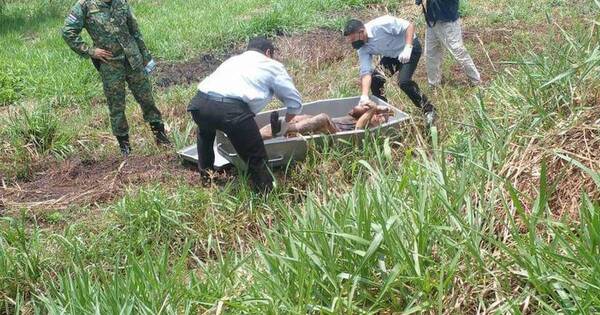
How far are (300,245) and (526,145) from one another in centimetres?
135

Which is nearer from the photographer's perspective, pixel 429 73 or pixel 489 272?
pixel 489 272

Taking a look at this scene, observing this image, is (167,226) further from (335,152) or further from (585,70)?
(585,70)

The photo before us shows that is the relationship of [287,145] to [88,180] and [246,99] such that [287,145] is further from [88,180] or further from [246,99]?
[88,180]

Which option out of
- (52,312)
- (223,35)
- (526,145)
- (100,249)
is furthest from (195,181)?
(223,35)

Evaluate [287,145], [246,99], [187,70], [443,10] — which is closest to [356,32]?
[443,10]

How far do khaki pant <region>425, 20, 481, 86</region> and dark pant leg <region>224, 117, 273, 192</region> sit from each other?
2.82 metres

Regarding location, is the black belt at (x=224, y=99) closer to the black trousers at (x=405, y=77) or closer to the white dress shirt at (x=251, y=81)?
the white dress shirt at (x=251, y=81)

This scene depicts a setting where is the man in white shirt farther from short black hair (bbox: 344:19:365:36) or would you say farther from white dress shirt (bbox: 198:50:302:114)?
short black hair (bbox: 344:19:365:36)

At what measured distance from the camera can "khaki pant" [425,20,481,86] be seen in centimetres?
731

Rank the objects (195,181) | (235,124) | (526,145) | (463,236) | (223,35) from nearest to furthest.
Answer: (463,236) < (526,145) < (235,124) < (195,181) < (223,35)

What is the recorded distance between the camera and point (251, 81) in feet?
17.2

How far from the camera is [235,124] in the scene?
5.13 metres

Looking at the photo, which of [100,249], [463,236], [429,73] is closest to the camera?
[463,236]

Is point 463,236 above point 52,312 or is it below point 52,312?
above
